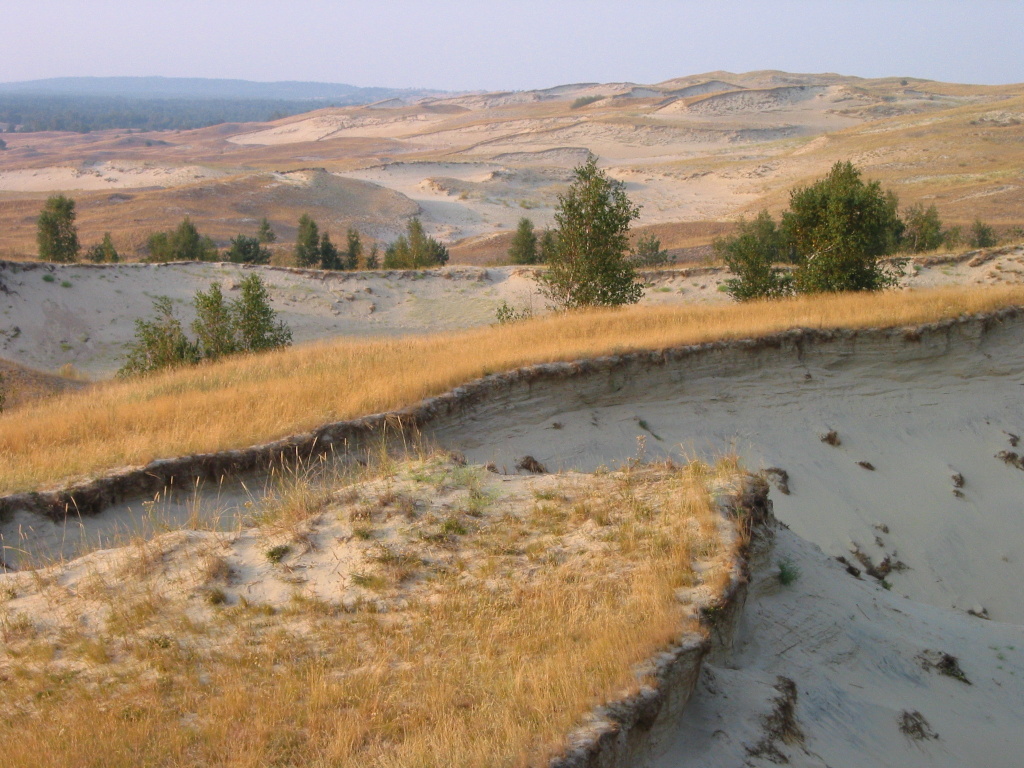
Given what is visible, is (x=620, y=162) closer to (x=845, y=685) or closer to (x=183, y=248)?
(x=183, y=248)

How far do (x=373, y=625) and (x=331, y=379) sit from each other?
19.1ft

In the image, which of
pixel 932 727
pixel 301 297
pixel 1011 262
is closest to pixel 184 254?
pixel 301 297

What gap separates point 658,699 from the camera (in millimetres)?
3924

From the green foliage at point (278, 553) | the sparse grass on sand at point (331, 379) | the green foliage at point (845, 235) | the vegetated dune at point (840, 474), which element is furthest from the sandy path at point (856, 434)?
→ the green foliage at point (278, 553)

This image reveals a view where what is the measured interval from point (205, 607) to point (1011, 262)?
2110 cm

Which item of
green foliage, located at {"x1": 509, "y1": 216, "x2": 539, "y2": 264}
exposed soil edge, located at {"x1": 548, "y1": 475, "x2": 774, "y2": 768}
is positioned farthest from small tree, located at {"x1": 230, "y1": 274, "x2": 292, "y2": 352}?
green foliage, located at {"x1": 509, "y1": 216, "x2": 539, "y2": 264}

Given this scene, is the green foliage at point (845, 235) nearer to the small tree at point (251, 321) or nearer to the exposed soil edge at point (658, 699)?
the small tree at point (251, 321)

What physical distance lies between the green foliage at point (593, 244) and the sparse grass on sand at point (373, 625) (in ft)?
38.9

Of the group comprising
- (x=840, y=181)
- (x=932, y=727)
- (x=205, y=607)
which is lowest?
(x=932, y=727)

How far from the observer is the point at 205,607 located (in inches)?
197

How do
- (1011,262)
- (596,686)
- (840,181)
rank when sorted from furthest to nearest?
(1011,262) → (840,181) → (596,686)

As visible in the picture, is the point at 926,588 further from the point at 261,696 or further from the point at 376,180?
the point at 376,180

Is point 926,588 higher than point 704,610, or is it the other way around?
point 704,610

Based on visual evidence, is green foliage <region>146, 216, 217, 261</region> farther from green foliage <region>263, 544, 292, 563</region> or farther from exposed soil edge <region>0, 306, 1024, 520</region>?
green foliage <region>263, 544, 292, 563</region>
